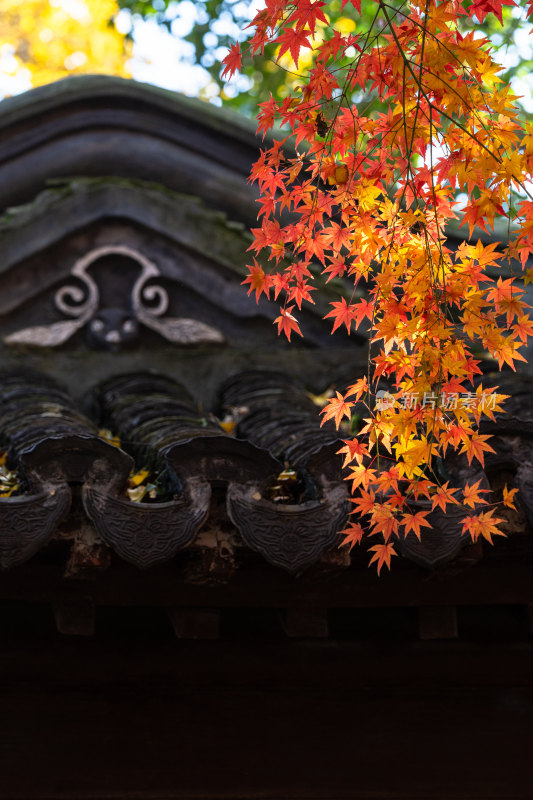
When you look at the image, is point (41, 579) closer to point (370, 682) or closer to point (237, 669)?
point (237, 669)

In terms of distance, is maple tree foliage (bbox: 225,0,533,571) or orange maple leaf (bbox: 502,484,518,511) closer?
maple tree foliage (bbox: 225,0,533,571)

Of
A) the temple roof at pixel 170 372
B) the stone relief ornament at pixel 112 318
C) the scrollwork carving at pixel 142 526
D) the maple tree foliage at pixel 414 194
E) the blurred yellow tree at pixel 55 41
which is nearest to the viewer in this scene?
the maple tree foliage at pixel 414 194

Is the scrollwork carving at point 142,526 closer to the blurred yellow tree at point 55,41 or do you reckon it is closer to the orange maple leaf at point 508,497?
the orange maple leaf at point 508,497

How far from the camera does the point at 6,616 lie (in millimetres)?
2725

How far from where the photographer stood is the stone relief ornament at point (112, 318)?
3975 millimetres

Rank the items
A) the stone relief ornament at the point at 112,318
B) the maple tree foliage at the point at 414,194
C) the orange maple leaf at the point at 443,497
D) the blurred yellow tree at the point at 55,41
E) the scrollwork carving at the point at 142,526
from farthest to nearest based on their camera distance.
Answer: the blurred yellow tree at the point at 55,41 < the stone relief ornament at the point at 112,318 < the scrollwork carving at the point at 142,526 < the orange maple leaf at the point at 443,497 < the maple tree foliage at the point at 414,194

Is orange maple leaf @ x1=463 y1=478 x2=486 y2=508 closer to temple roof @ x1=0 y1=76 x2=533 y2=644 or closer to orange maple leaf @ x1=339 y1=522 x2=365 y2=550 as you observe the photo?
temple roof @ x1=0 y1=76 x2=533 y2=644

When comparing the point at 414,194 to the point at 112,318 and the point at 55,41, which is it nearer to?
the point at 112,318

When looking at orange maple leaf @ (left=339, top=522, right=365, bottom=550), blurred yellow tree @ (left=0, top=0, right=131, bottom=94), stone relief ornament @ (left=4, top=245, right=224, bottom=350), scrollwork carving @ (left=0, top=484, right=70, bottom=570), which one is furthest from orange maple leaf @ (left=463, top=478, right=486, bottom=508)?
blurred yellow tree @ (left=0, top=0, right=131, bottom=94)

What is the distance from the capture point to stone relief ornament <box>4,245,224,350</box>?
397 cm

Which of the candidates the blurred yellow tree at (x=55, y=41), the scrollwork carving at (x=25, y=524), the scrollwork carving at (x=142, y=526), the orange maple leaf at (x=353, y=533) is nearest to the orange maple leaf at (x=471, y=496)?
the orange maple leaf at (x=353, y=533)

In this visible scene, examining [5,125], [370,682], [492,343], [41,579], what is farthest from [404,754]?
[5,125]

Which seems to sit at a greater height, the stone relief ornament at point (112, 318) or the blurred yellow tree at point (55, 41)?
the blurred yellow tree at point (55, 41)

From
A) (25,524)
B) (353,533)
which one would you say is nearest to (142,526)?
(25,524)
